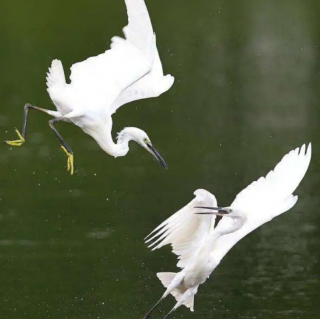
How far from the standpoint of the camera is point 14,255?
37.7 ft

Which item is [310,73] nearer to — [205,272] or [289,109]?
[289,109]

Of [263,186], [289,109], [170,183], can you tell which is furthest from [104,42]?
[263,186]

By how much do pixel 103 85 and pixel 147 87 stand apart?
31.4 inches

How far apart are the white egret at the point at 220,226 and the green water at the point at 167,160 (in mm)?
1360

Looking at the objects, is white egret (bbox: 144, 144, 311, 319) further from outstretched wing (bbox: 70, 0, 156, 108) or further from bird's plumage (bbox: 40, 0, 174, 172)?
outstretched wing (bbox: 70, 0, 156, 108)

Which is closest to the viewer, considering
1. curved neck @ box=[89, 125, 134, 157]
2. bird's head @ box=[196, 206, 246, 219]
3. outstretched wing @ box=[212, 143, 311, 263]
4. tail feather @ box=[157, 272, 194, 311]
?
bird's head @ box=[196, 206, 246, 219]

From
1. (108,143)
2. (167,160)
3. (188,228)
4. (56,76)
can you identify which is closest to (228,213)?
(188,228)

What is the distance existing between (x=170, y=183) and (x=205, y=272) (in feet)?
17.9

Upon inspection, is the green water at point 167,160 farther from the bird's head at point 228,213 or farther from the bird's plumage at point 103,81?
the bird's head at point 228,213

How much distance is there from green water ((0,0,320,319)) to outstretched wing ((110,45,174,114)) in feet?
5.84

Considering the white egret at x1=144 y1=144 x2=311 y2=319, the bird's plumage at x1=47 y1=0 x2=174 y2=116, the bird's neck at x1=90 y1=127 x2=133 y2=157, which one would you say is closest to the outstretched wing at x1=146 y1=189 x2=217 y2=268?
the white egret at x1=144 y1=144 x2=311 y2=319

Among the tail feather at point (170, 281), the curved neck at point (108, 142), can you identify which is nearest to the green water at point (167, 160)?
the tail feather at point (170, 281)

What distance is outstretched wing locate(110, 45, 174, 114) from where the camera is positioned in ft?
31.1

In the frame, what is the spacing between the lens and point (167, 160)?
48.2 ft
